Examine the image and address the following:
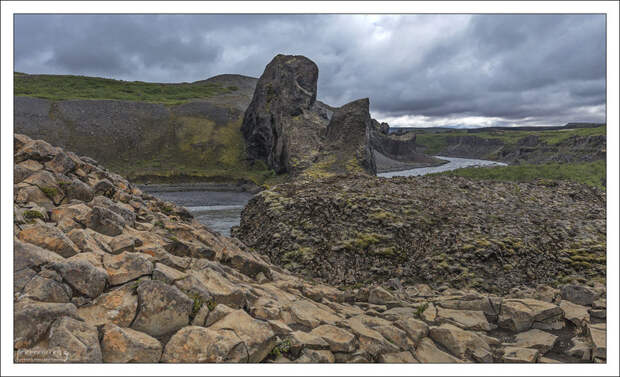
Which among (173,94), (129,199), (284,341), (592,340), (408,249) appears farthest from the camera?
(173,94)

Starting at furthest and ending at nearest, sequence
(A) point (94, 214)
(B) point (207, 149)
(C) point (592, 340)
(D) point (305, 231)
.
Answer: (B) point (207, 149) < (D) point (305, 231) < (A) point (94, 214) < (C) point (592, 340)

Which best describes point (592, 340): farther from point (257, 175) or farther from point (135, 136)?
point (135, 136)

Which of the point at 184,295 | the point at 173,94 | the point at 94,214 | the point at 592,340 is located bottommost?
the point at 592,340

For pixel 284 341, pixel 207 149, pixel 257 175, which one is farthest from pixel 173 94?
pixel 284 341

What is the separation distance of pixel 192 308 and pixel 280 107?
221ft

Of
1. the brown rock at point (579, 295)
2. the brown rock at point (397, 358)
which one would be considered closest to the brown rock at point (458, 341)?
the brown rock at point (397, 358)

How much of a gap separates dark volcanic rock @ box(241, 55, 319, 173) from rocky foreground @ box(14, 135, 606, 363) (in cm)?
4383

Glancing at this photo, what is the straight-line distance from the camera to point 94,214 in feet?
26.6

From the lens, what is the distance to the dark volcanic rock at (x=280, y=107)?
64.5m

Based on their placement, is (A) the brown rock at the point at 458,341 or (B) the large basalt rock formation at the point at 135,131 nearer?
(A) the brown rock at the point at 458,341

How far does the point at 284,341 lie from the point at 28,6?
9.25 metres

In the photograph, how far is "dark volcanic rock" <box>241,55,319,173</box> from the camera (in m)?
64.5

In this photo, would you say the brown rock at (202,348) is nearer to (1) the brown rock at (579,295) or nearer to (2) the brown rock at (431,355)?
(2) the brown rock at (431,355)

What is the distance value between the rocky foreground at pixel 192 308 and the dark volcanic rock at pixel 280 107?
144ft
